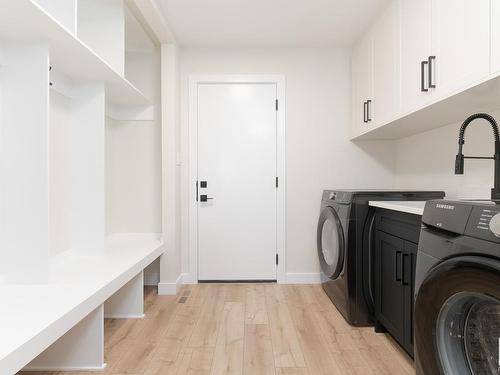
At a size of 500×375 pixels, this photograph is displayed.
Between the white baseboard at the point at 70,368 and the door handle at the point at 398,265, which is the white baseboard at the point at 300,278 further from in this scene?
the white baseboard at the point at 70,368

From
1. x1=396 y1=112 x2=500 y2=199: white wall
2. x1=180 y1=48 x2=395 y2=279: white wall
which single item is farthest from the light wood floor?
x1=396 y1=112 x2=500 y2=199: white wall

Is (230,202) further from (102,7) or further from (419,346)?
(419,346)

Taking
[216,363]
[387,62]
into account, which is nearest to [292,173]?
[387,62]

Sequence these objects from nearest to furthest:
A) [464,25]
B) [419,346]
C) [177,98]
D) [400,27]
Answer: [419,346] < [464,25] < [400,27] < [177,98]

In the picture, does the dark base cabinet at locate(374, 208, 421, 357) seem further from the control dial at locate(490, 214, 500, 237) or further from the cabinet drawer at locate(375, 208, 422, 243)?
the control dial at locate(490, 214, 500, 237)

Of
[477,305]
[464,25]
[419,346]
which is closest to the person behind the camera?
[477,305]

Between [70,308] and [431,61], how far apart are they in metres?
2.04

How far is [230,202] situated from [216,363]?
1599mm

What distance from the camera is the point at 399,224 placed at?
1.85 m

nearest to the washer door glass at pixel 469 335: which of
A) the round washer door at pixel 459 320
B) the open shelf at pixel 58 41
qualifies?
the round washer door at pixel 459 320

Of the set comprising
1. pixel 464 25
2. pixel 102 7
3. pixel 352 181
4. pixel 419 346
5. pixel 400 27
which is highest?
pixel 102 7

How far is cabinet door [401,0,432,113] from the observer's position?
178 cm

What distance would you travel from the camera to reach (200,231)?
3156 mm

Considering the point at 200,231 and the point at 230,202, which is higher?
the point at 230,202
